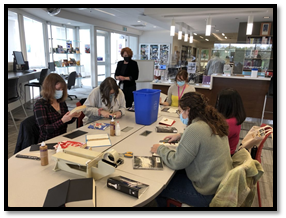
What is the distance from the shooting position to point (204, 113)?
1499 millimetres

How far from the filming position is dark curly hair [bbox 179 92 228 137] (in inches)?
56.9

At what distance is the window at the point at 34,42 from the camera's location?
6199mm

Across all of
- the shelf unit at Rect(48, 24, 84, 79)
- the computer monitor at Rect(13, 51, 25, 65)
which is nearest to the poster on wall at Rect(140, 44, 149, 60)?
the shelf unit at Rect(48, 24, 84, 79)

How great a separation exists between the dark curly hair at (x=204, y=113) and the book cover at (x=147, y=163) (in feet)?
1.30

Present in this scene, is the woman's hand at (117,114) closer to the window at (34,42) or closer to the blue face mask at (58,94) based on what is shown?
the blue face mask at (58,94)

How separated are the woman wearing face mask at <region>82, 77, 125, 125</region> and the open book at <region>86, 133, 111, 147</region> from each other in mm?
541

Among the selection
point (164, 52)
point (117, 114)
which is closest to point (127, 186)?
point (117, 114)

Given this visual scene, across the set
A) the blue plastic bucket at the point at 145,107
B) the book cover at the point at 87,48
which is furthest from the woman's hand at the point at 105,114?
the book cover at the point at 87,48

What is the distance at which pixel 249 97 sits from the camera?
501 cm
